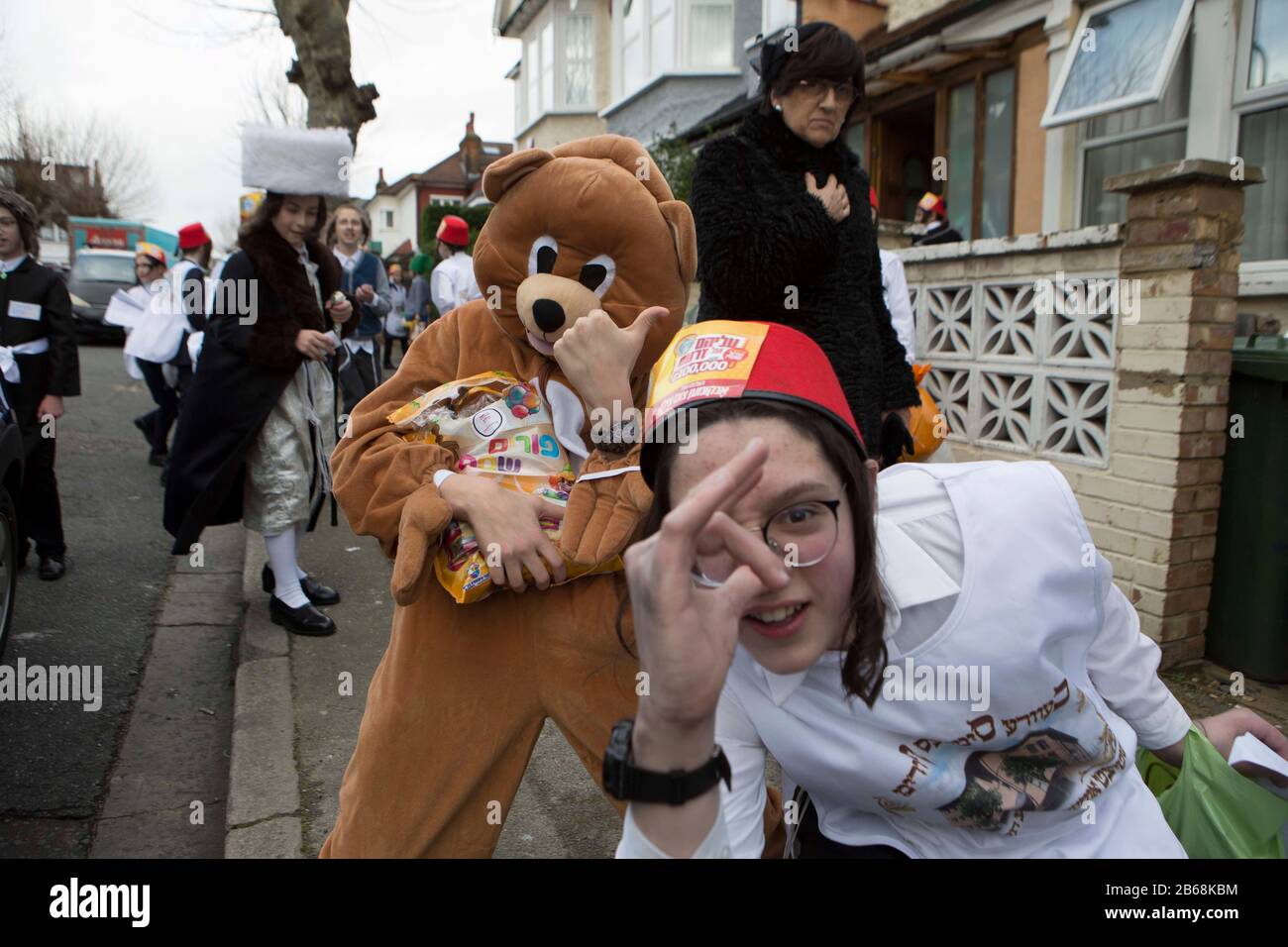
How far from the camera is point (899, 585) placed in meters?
1.57

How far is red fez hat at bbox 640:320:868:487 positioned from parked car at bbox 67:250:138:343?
2195cm

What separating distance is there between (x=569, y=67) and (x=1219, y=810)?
23691mm

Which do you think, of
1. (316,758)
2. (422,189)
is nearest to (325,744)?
(316,758)

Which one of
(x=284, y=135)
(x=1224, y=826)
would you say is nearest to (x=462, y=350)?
(x=1224, y=826)

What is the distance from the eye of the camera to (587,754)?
209 cm

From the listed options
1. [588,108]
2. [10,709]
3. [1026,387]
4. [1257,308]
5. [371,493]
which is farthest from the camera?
[588,108]

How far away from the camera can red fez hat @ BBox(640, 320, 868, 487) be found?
1485mm

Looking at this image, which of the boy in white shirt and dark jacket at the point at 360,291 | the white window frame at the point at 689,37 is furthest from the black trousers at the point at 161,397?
the white window frame at the point at 689,37

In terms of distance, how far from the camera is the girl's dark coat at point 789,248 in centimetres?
290

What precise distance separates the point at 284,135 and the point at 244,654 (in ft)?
7.39

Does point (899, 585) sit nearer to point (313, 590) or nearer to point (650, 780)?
point (650, 780)

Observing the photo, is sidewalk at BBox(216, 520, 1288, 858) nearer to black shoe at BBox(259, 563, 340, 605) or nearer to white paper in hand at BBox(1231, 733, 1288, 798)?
black shoe at BBox(259, 563, 340, 605)
